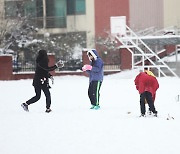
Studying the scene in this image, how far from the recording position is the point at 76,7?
38094 millimetres

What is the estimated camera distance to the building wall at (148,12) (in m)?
37.2

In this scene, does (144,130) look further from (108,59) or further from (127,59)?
(108,59)

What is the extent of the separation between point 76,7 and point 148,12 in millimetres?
5825

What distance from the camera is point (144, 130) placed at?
886 cm

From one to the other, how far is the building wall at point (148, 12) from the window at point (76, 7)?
3.87 metres

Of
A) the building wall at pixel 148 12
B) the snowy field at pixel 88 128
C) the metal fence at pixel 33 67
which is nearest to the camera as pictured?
the snowy field at pixel 88 128

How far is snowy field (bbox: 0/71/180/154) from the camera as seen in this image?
7515mm

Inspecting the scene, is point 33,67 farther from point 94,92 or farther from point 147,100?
point 147,100

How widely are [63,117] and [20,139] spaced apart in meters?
2.54

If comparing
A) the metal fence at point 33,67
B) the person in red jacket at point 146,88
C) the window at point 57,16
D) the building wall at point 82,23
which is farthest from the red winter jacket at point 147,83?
the window at point 57,16

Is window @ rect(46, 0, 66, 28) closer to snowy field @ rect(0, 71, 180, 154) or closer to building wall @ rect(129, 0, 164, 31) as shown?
building wall @ rect(129, 0, 164, 31)

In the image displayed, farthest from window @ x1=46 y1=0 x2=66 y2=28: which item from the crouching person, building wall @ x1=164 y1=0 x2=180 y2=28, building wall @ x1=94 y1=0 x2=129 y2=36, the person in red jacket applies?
the person in red jacket

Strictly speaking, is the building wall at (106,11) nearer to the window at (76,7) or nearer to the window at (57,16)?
the window at (76,7)

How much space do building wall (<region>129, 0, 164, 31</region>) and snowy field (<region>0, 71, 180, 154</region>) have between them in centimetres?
2329
